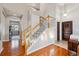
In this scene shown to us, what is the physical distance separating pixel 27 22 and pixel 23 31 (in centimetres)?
19

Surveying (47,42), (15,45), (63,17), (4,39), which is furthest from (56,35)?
(4,39)

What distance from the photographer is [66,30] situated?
2.11m

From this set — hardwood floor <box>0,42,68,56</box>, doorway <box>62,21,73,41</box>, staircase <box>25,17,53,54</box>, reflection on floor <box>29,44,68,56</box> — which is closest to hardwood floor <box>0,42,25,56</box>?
hardwood floor <box>0,42,68,56</box>

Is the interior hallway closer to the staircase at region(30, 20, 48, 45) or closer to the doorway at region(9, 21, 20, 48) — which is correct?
the doorway at region(9, 21, 20, 48)

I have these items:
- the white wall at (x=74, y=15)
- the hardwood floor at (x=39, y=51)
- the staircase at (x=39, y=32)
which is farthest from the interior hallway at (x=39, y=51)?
the white wall at (x=74, y=15)

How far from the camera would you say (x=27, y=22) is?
2080 millimetres

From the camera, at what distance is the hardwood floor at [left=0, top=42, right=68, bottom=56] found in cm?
198

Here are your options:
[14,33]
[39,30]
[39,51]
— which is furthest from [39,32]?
[14,33]

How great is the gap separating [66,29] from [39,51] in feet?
2.22

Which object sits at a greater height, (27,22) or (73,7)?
(73,7)

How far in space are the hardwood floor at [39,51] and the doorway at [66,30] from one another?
0.80 feet

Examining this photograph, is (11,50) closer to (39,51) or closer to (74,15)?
(39,51)

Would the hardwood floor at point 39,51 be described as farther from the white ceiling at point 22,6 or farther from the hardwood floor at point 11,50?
the white ceiling at point 22,6

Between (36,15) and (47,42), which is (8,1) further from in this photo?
(47,42)
